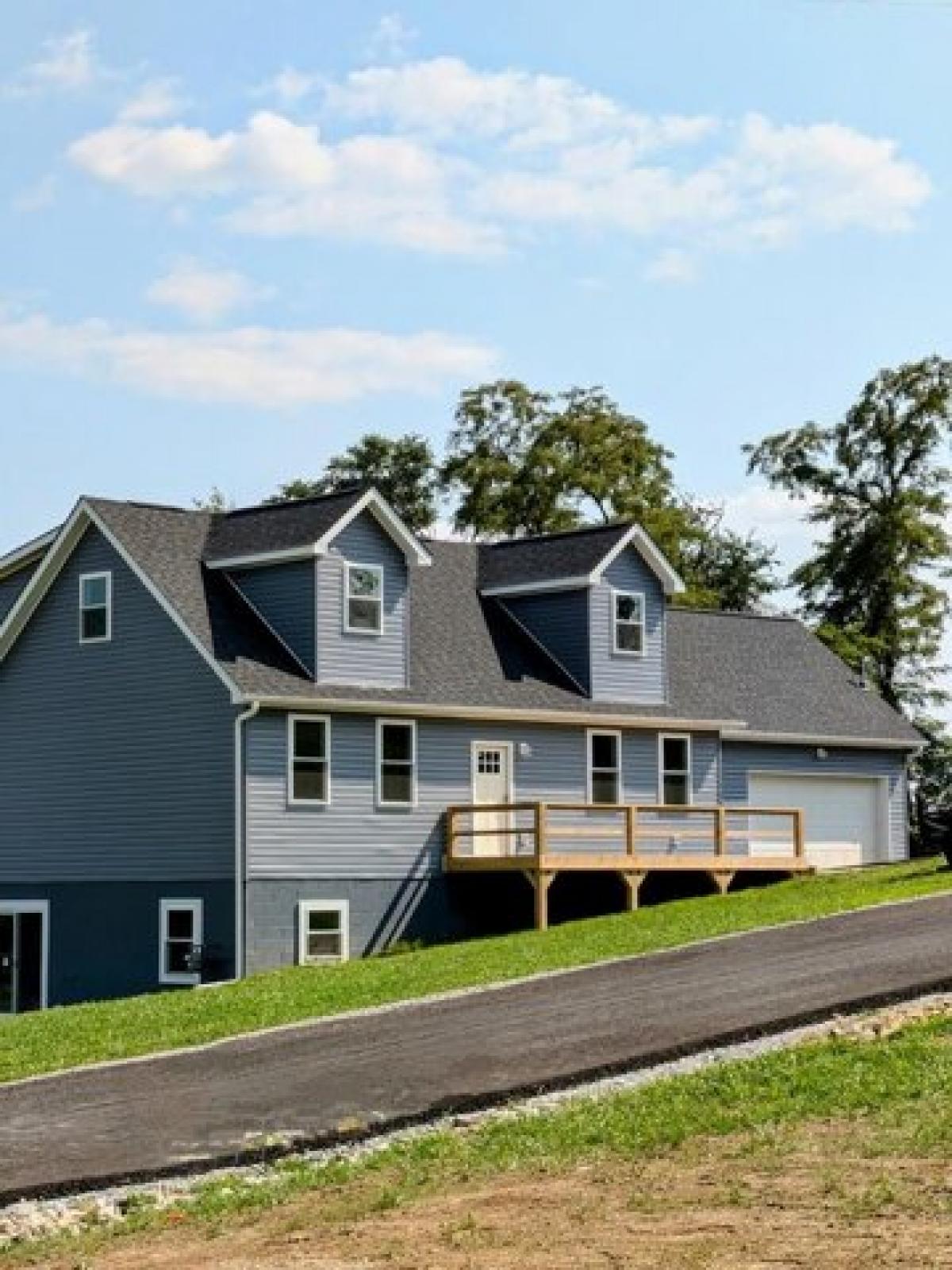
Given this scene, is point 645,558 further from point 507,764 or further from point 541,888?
point 541,888

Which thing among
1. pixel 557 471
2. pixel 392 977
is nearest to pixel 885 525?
pixel 557 471

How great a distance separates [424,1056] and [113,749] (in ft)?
58.5

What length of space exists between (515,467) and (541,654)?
74.6 feet

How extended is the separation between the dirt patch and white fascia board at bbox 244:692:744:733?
20.8 m

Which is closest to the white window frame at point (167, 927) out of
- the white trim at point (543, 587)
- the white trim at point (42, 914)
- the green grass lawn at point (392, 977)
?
the green grass lawn at point (392, 977)

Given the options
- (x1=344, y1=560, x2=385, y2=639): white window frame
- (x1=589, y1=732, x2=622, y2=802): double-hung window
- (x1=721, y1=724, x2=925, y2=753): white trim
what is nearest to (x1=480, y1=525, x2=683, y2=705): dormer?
(x1=589, y1=732, x2=622, y2=802): double-hung window

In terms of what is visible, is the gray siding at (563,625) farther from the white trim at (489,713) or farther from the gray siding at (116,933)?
the gray siding at (116,933)

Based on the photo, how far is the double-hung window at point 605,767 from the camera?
131 feet

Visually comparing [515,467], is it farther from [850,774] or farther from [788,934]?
[788,934]

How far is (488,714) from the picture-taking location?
3769 centimetres

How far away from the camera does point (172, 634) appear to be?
117ft

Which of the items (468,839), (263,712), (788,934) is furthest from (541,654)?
(788,934)

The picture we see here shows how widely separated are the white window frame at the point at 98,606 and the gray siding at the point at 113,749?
4.1 inches

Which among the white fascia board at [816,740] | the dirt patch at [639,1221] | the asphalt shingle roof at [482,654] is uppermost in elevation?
the asphalt shingle roof at [482,654]
